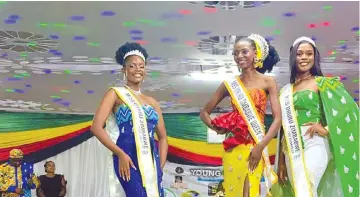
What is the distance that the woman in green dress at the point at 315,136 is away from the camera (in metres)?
2.73

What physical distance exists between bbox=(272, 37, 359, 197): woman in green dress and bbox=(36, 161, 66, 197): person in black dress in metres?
5.25

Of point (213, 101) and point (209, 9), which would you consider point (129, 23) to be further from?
point (213, 101)

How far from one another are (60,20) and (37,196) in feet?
11.8

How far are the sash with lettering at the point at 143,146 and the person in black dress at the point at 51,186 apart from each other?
16.7ft

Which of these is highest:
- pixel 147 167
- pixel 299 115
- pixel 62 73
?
pixel 62 73

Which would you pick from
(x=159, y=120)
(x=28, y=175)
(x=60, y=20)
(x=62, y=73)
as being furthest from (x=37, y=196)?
(x=159, y=120)

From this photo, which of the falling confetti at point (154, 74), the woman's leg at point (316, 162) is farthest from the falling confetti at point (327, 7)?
the falling confetti at point (154, 74)

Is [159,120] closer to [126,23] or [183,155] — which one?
[126,23]

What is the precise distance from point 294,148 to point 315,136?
0.13m

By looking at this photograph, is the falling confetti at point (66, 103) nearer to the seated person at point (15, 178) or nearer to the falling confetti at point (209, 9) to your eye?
the seated person at point (15, 178)

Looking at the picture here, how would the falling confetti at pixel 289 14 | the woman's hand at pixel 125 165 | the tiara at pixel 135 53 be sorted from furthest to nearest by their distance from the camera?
1. the falling confetti at pixel 289 14
2. the tiara at pixel 135 53
3. the woman's hand at pixel 125 165

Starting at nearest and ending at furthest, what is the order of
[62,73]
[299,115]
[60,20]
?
[299,115]
[60,20]
[62,73]

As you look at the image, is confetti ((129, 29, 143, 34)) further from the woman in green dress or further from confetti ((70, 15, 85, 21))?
the woman in green dress

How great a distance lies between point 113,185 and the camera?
8.92 feet
